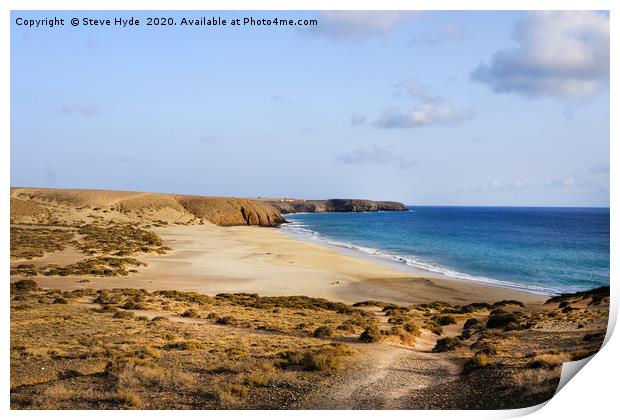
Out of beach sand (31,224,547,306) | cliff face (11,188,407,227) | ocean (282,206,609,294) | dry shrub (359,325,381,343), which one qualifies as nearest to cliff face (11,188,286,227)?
cliff face (11,188,407,227)

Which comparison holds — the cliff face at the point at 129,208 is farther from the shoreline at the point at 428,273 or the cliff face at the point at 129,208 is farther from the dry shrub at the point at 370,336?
the shoreline at the point at 428,273

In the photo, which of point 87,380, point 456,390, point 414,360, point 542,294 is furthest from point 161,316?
point 542,294

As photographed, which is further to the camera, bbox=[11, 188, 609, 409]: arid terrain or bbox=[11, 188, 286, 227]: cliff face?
bbox=[11, 188, 286, 227]: cliff face

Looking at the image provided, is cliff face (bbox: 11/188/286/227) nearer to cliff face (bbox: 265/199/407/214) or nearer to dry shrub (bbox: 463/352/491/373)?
dry shrub (bbox: 463/352/491/373)

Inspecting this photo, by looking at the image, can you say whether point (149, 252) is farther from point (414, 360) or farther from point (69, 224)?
point (414, 360)

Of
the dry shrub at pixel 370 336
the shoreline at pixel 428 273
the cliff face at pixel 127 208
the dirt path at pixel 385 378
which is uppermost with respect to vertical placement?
the cliff face at pixel 127 208

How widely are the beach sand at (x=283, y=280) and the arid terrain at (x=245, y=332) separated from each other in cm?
9

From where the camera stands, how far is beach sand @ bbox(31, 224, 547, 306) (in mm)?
14398

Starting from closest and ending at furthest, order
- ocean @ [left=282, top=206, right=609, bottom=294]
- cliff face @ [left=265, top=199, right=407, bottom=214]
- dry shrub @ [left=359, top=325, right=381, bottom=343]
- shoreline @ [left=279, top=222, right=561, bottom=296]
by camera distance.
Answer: dry shrub @ [left=359, top=325, right=381, bottom=343] → shoreline @ [left=279, top=222, right=561, bottom=296] → ocean @ [left=282, top=206, right=609, bottom=294] → cliff face @ [left=265, top=199, right=407, bottom=214]

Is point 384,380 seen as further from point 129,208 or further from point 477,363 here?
point 129,208

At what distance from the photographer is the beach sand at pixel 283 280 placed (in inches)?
567

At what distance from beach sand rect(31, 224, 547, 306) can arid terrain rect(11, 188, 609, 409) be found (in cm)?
9

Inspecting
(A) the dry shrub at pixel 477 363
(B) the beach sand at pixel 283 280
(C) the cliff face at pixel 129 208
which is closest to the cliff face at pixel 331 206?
(C) the cliff face at pixel 129 208
